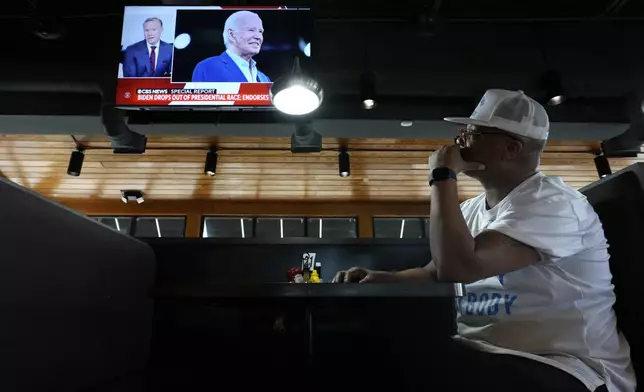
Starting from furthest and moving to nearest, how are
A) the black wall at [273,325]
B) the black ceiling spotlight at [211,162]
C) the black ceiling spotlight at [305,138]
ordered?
the black ceiling spotlight at [211,162] → the black ceiling spotlight at [305,138] → the black wall at [273,325]

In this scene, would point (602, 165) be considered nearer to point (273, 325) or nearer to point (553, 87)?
point (553, 87)

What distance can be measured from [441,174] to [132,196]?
264 inches

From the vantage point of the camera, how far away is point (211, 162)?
5.29 meters

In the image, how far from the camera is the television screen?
271 centimetres

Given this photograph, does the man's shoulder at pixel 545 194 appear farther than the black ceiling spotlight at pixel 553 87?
No

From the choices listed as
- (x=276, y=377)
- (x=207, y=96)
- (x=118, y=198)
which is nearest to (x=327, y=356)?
(x=276, y=377)

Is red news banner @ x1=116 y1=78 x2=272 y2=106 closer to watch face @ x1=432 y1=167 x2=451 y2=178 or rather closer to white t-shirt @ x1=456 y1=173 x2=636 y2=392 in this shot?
watch face @ x1=432 y1=167 x2=451 y2=178

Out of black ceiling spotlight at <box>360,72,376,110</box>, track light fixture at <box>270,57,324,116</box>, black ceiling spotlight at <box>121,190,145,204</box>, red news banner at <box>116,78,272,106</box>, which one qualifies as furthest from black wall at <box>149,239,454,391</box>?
black ceiling spotlight at <box>121,190,145,204</box>

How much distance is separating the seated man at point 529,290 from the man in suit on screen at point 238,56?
5.66 feet

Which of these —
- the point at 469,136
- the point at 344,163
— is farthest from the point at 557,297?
the point at 344,163

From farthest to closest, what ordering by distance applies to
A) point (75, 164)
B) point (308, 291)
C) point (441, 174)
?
point (75, 164)
point (441, 174)
point (308, 291)

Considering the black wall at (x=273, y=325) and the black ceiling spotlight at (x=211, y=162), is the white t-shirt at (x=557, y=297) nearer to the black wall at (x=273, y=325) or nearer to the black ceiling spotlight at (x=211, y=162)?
the black wall at (x=273, y=325)

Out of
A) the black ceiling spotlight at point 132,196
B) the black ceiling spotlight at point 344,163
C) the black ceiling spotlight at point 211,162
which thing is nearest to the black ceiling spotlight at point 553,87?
the black ceiling spotlight at point 344,163

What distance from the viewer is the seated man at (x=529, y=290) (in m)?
1.08
